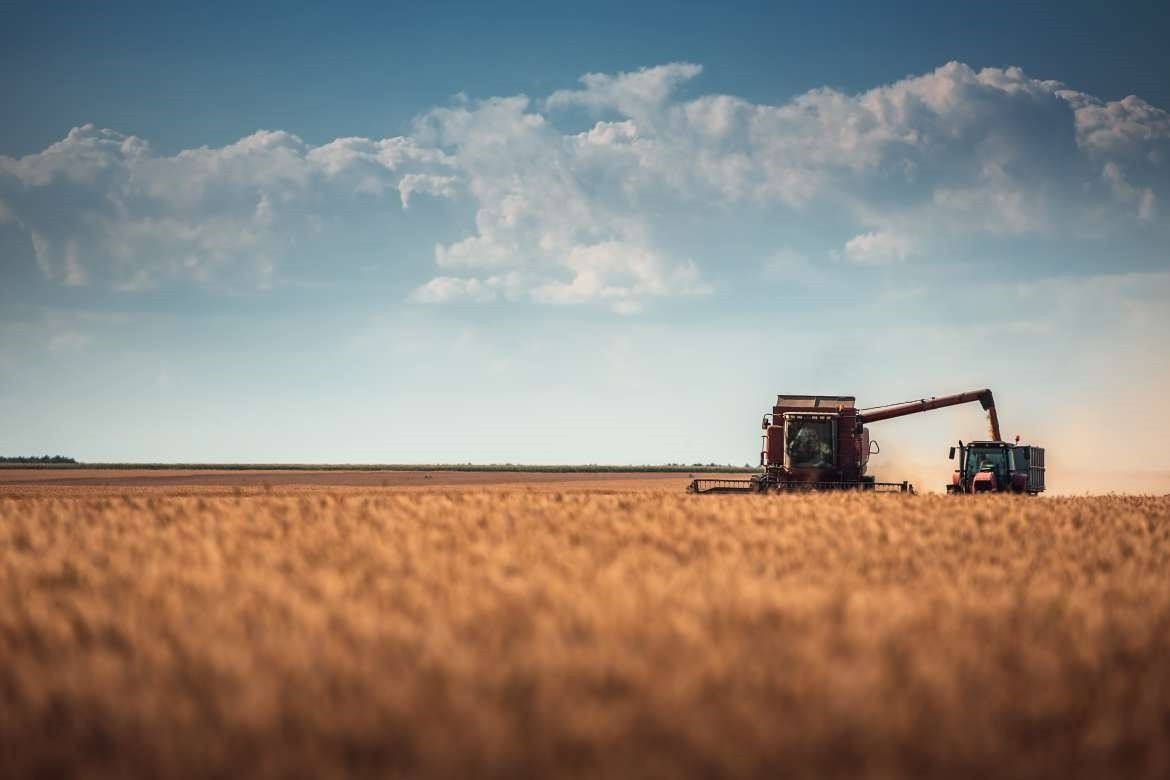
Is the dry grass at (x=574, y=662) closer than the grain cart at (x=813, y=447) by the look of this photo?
Yes

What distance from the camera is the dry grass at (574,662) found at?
393 centimetres

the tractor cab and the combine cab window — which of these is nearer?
the tractor cab

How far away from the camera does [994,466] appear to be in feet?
94.0

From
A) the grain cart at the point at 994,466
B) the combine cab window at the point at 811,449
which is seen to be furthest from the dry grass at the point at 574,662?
the grain cart at the point at 994,466

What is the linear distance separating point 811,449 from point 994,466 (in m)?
4.96

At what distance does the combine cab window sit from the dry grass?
19.2 m

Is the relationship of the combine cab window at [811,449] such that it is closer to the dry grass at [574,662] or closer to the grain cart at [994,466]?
the grain cart at [994,466]

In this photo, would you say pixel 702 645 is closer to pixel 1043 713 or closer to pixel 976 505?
pixel 1043 713

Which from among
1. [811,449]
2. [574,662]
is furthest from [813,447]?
[574,662]

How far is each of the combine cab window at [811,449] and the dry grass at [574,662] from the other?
19.2 metres

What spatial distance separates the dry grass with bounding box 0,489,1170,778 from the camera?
3932mm

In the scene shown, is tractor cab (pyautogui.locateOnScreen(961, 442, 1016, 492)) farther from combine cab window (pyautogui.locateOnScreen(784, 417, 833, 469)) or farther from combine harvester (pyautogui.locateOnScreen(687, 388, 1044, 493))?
combine cab window (pyautogui.locateOnScreen(784, 417, 833, 469))

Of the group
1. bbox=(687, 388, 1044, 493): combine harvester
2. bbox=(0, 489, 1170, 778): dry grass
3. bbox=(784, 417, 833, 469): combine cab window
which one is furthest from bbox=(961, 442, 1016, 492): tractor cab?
bbox=(0, 489, 1170, 778): dry grass

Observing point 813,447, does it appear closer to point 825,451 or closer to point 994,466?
point 825,451
